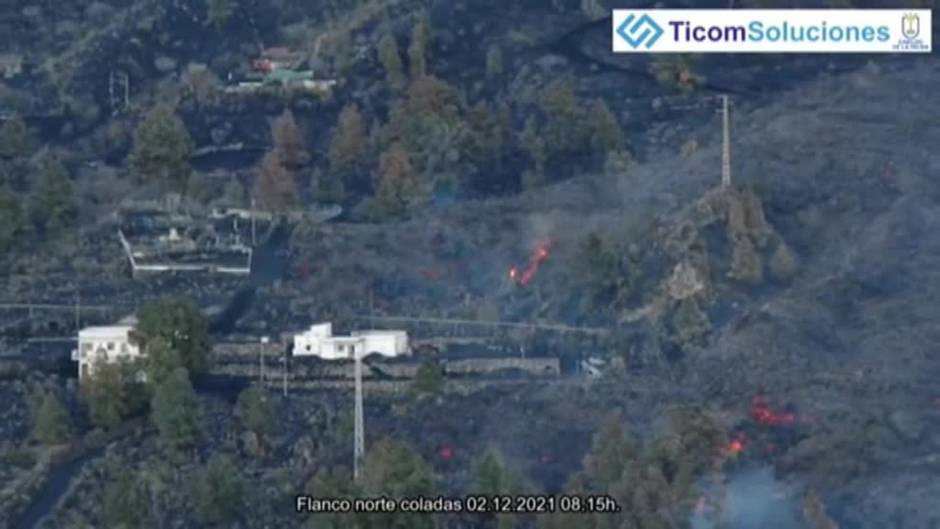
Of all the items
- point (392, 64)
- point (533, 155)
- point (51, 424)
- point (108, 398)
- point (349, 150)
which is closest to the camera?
point (51, 424)

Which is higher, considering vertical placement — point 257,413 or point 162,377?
point 162,377

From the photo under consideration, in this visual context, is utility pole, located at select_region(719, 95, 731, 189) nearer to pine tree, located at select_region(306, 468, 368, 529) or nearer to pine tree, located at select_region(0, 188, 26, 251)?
pine tree, located at select_region(0, 188, 26, 251)

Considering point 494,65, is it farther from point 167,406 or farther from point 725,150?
point 167,406

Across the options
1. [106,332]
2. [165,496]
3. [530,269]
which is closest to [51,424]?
[165,496]

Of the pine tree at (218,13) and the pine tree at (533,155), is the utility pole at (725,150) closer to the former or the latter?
the pine tree at (533,155)

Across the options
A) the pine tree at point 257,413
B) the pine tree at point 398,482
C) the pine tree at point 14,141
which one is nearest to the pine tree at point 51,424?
the pine tree at point 257,413
